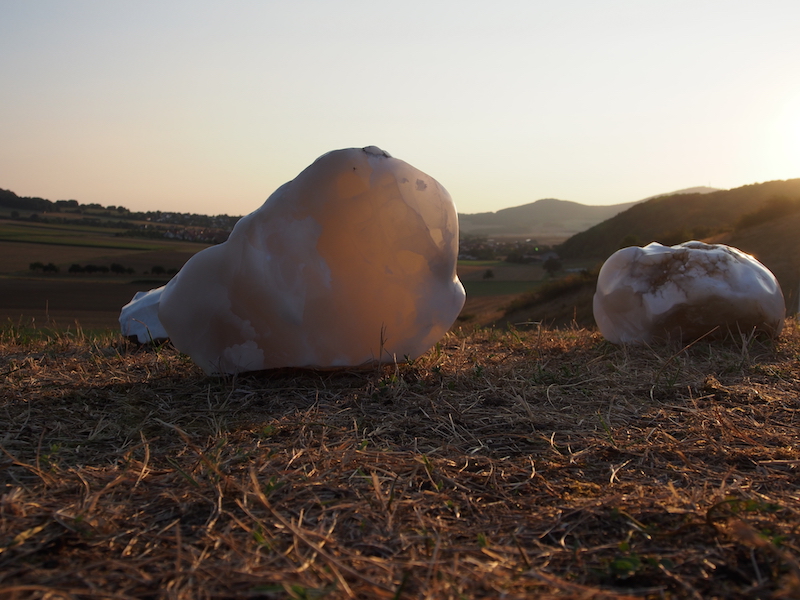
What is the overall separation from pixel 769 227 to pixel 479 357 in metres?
18.5

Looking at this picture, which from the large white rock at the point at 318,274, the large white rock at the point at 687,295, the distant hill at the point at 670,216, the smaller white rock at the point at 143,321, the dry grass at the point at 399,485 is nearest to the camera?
the dry grass at the point at 399,485

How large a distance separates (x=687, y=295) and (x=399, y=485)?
10.9 ft

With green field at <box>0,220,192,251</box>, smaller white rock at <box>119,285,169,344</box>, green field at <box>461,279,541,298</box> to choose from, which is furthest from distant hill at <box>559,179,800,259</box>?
smaller white rock at <box>119,285,169,344</box>

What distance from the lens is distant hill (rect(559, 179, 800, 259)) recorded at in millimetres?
43156

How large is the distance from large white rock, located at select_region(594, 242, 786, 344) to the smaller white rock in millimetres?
3702

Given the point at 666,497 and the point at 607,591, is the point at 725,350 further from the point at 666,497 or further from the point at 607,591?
the point at 607,591

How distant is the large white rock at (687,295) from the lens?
439 cm

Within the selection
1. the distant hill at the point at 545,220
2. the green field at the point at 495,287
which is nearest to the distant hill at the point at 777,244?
the green field at the point at 495,287

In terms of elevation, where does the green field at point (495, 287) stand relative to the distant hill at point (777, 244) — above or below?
below

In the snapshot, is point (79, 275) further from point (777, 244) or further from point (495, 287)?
point (495, 287)

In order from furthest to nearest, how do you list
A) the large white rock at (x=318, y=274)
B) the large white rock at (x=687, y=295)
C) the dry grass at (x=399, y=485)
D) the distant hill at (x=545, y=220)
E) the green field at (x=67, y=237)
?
the distant hill at (x=545, y=220), the green field at (x=67, y=237), the large white rock at (x=687, y=295), the large white rock at (x=318, y=274), the dry grass at (x=399, y=485)

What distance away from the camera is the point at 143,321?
4.94 m

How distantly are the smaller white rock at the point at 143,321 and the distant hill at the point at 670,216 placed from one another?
40196 mm

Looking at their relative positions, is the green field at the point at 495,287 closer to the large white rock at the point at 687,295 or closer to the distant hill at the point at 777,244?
the distant hill at the point at 777,244
